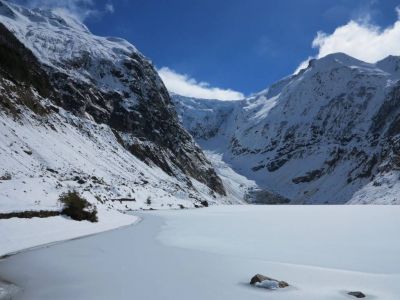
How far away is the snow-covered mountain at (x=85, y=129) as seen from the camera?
67938mm

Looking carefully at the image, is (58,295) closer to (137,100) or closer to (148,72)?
(137,100)

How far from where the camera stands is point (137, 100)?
172 m

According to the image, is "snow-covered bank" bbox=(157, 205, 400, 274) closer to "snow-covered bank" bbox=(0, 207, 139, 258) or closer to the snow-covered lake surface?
the snow-covered lake surface

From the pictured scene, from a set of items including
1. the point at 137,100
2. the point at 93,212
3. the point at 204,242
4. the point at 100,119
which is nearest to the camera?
the point at 204,242

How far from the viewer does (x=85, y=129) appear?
4823 inches

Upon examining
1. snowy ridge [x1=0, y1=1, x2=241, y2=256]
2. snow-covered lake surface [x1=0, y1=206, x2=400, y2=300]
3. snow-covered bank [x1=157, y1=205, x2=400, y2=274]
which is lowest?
snow-covered lake surface [x1=0, y1=206, x2=400, y2=300]

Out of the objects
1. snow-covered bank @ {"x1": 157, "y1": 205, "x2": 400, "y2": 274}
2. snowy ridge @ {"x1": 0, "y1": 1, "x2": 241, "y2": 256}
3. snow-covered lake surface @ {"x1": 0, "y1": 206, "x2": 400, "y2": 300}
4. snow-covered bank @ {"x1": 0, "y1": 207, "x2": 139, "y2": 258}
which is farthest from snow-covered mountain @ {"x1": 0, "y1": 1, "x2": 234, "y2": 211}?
snow-covered bank @ {"x1": 157, "y1": 205, "x2": 400, "y2": 274}

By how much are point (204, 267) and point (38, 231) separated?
1286 centimetres

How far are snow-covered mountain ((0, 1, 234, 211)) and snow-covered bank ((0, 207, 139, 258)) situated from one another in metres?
2.14

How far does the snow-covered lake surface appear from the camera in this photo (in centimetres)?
1470

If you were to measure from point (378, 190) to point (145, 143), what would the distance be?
74557 mm

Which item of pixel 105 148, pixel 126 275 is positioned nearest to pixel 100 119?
pixel 105 148

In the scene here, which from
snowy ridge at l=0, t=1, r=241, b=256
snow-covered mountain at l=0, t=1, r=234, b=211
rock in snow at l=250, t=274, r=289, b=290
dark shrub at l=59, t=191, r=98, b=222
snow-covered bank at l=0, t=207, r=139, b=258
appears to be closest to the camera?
rock in snow at l=250, t=274, r=289, b=290

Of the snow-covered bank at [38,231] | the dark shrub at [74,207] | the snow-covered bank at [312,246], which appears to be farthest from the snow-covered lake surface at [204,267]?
the dark shrub at [74,207]
